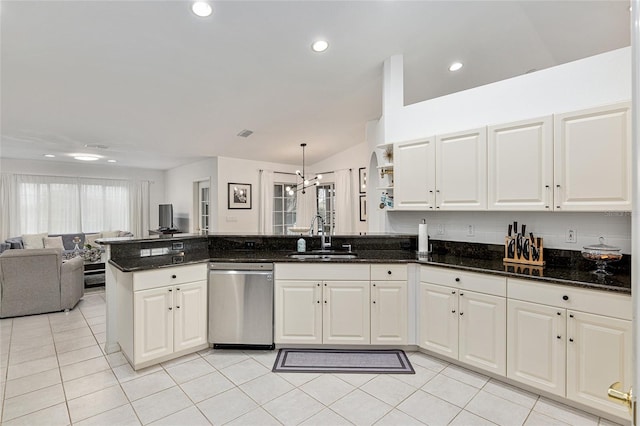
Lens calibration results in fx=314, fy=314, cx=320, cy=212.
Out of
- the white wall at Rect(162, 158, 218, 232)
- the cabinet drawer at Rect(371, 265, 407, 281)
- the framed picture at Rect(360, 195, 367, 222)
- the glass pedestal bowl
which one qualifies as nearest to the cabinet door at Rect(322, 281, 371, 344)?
the cabinet drawer at Rect(371, 265, 407, 281)

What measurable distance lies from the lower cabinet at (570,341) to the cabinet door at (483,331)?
0.05 metres

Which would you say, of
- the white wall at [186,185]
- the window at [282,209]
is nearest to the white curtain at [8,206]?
the white wall at [186,185]

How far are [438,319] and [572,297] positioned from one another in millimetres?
981

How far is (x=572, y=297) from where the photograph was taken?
2.06 m

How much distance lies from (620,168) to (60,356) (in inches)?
188

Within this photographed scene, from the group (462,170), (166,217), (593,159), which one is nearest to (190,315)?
(462,170)

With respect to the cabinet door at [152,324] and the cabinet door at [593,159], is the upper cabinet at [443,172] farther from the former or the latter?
the cabinet door at [152,324]

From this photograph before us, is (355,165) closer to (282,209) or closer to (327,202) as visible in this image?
(327,202)

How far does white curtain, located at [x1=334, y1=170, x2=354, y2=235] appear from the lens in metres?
6.51

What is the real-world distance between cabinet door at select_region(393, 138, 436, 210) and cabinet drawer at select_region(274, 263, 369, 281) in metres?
0.85

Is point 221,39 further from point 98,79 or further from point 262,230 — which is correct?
point 262,230

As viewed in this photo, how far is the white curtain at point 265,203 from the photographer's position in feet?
22.5

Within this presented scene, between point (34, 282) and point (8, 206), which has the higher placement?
point (8, 206)

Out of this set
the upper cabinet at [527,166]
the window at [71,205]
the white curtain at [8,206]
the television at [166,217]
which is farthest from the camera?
the television at [166,217]
